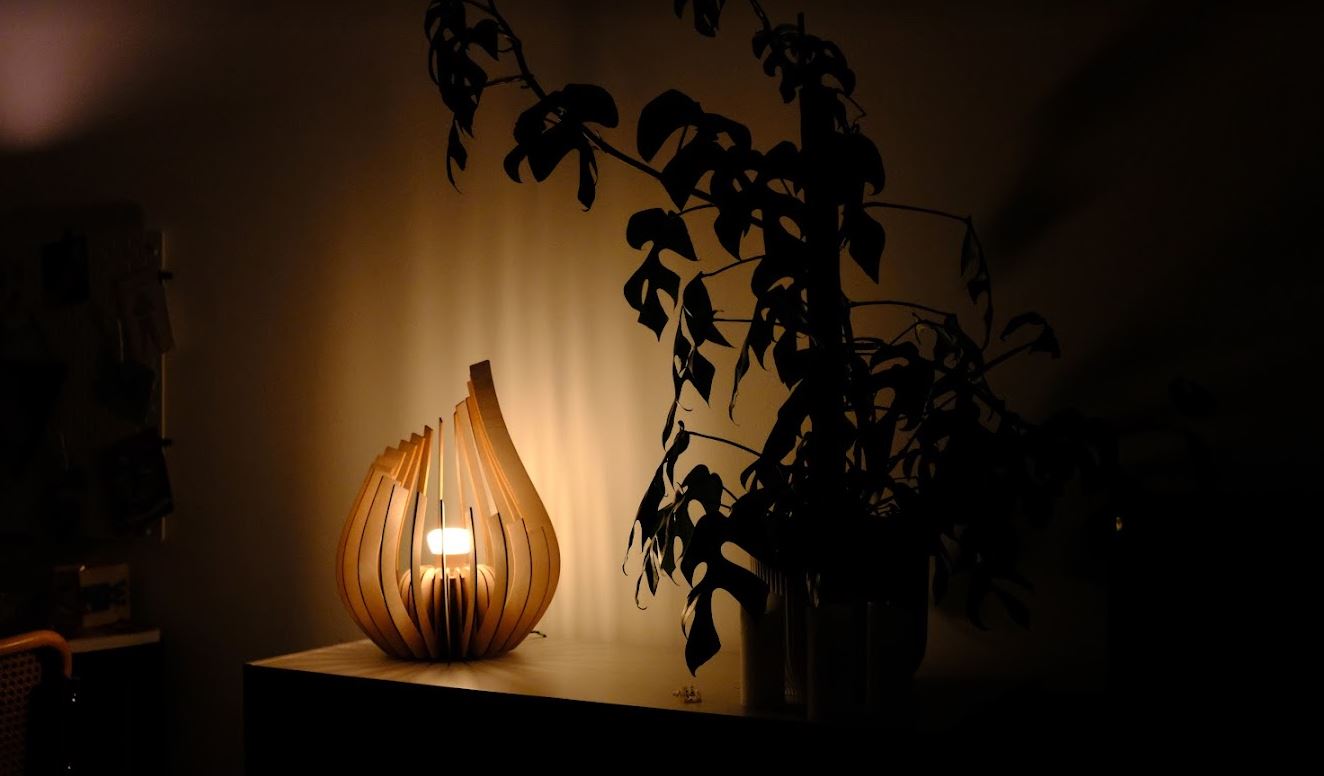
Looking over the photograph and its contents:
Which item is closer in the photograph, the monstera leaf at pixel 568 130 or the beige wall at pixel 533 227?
the monstera leaf at pixel 568 130

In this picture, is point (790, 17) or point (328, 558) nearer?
point (790, 17)

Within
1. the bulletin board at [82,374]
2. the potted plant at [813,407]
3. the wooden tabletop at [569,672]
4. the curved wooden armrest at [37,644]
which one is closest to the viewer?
the potted plant at [813,407]

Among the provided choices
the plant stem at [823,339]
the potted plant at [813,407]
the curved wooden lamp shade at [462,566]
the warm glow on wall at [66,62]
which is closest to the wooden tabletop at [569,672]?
the curved wooden lamp shade at [462,566]

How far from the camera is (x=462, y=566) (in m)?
1.93

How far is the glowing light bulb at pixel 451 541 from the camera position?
6.21ft

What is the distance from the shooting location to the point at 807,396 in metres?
1.41

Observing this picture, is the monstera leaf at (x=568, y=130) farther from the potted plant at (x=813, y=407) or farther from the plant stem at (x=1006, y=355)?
Answer: the plant stem at (x=1006, y=355)

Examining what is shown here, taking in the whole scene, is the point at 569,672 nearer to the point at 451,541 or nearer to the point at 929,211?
the point at 451,541

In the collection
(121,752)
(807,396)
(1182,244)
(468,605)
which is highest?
(1182,244)

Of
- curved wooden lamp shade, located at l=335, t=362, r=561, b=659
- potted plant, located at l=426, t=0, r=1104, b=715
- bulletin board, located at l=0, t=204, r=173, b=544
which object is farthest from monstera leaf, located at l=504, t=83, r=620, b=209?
bulletin board, located at l=0, t=204, r=173, b=544

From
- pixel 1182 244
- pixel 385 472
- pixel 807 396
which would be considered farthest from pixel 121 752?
pixel 1182 244

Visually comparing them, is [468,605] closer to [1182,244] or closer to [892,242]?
[892,242]

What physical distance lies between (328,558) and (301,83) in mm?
1054

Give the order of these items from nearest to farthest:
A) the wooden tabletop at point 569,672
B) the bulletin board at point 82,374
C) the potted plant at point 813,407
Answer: the potted plant at point 813,407, the wooden tabletop at point 569,672, the bulletin board at point 82,374
